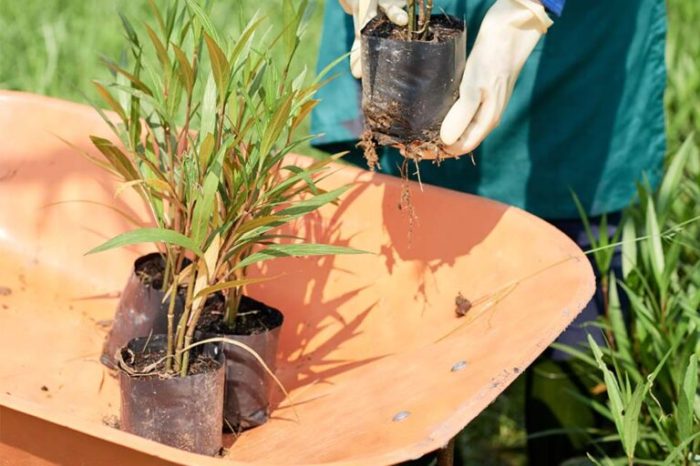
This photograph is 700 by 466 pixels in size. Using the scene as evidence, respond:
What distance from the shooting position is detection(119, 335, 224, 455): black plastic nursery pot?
1.44 meters

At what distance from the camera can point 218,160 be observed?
1.40 m

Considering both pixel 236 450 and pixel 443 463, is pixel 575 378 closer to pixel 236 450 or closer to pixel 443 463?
pixel 443 463

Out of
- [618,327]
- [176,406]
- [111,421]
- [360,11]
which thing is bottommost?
[618,327]

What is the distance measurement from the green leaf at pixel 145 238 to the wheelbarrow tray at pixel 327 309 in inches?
7.6

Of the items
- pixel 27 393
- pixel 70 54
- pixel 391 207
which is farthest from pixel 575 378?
pixel 70 54

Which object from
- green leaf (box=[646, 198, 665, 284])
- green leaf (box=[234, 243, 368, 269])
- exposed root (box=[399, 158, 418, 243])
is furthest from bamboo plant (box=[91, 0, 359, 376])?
green leaf (box=[646, 198, 665, 284])

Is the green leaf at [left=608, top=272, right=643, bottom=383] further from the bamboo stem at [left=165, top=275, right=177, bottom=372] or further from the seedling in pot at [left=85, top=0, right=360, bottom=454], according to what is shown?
the bamboo stem at [left=165, top=275, right=177, bottom=372]

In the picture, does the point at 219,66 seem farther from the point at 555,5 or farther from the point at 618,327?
the point at 618,327

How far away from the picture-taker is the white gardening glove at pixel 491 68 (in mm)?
1550

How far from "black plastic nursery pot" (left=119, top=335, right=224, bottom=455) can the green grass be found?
1.26m

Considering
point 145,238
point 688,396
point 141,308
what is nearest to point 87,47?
point 141,308

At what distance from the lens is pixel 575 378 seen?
2.13 metres

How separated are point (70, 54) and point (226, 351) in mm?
2121

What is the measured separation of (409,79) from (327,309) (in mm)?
453
